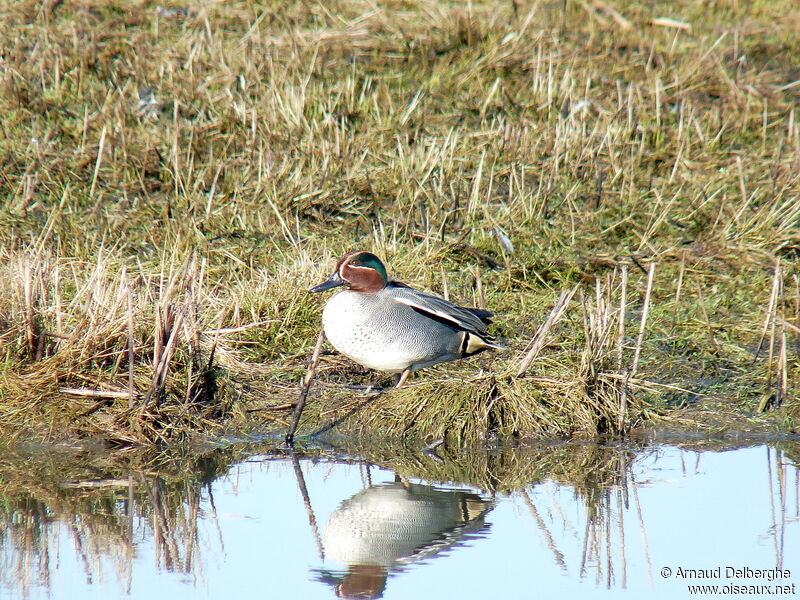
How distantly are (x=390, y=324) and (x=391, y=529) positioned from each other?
118cm

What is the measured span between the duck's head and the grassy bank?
0.47 metres

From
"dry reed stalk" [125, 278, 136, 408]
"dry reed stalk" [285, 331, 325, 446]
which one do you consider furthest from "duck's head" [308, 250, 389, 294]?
"dry reed stalk" [125, 278, 136, 408]

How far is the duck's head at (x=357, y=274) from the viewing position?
504cm

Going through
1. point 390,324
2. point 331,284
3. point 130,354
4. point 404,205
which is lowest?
point 130,354

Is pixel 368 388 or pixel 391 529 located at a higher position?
pixel 368 388

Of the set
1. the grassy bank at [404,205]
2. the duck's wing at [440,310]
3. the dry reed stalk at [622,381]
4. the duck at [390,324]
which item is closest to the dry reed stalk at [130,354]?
the grassy bank at [404,205]

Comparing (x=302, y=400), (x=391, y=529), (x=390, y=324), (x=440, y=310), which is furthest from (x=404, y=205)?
(x=391, y=529)

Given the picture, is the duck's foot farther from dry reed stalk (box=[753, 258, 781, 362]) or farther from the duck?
dry reed stalk (box=[753, 258, 781, 362])

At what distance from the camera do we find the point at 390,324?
4.86 meters

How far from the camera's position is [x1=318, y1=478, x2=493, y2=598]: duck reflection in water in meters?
3.61

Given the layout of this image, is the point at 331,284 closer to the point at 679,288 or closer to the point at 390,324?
the point at 390,324

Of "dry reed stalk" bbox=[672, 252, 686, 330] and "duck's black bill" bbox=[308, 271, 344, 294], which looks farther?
"dry reed stalk" bbox=[672, 252, 686, 330]

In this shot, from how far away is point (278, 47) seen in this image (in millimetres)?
8227

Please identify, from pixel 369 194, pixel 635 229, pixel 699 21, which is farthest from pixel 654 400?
pixel 699 21
